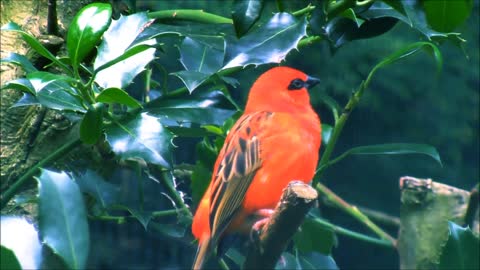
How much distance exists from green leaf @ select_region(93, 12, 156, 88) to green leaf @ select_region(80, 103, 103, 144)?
5cm

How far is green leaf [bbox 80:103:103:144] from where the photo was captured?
131cm

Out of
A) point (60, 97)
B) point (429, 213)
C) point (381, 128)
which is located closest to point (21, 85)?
point (60, 97)

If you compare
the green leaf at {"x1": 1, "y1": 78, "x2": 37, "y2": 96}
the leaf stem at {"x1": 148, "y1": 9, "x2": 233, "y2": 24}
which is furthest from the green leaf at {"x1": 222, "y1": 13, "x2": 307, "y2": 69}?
the green leaf at {"x1": 1, "y1": 78, "x2": 37, "y2": 96}

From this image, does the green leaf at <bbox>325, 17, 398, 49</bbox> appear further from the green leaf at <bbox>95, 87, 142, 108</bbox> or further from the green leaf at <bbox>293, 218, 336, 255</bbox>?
the green leaf at <bbox>293, 218, 336, 255</bbox>

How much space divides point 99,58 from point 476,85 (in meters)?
2.33

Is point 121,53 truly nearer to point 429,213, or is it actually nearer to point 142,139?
point 142,139

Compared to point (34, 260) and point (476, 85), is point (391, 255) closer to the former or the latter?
point (476, 85)

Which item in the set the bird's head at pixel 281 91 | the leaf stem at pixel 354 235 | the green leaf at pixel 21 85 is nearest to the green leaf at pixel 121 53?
the green leaf at pixel 21 85

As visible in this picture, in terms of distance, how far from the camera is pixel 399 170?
349cm

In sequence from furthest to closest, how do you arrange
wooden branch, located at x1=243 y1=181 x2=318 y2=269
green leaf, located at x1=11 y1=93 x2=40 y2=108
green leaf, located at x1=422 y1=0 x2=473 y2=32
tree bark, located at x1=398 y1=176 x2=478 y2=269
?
tree bark, located at x1=398 y1=176 x2=478 y2=269
green leaf, located at x1=11 y1=93 x2=40 y2=108
wooden branch, located at x1=243 y1=181 x2=318 y2=269
green leaf, located at x1=422 y1=0 x2=473 y2=32

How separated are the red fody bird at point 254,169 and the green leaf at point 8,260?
54cm

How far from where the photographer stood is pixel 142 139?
1.33m

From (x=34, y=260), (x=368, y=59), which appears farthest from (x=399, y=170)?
(x=34, y=260)

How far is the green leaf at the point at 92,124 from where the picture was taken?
1.31 metres
